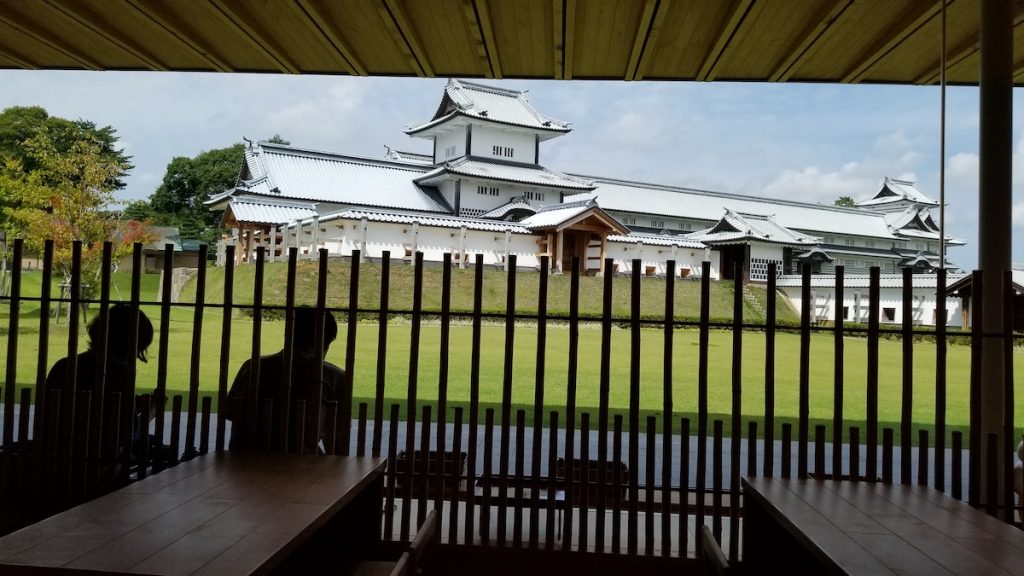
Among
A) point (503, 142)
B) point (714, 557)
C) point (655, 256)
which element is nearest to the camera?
point (714, 557)

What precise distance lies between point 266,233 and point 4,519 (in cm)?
2055

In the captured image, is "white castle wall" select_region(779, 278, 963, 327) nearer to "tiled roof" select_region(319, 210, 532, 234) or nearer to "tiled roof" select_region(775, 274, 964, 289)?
"tiled roof" select_region(775, 274, 964, 289)

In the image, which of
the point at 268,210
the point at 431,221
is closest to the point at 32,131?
the point at 268,210

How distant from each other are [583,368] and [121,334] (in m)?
11.1

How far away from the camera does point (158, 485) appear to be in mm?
1844

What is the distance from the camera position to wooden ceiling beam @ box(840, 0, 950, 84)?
Answer: 274 cm

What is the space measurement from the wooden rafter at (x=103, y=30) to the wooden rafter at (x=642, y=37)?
227 cm

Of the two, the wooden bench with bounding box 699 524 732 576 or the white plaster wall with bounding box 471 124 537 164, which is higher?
the white plaster wall with bounding box 471 124 537 164

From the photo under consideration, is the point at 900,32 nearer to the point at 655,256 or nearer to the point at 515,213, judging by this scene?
the point at 655,256

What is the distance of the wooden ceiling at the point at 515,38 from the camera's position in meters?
2.82

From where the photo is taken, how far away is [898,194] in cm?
3516

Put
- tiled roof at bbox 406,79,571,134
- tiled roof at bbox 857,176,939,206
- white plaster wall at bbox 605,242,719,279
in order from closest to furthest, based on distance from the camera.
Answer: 1. white plaster wall at bbox 605,242,719,279
2. tiled roof at bbox 406,79,571,134
3. tiled roof at bbox 857,176,939,206

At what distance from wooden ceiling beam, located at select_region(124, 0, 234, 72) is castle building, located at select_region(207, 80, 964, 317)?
16812mm

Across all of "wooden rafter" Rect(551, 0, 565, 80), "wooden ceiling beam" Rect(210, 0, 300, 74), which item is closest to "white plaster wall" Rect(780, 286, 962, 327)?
"wooden rafter" Rect(551, 0, 565, 80)
